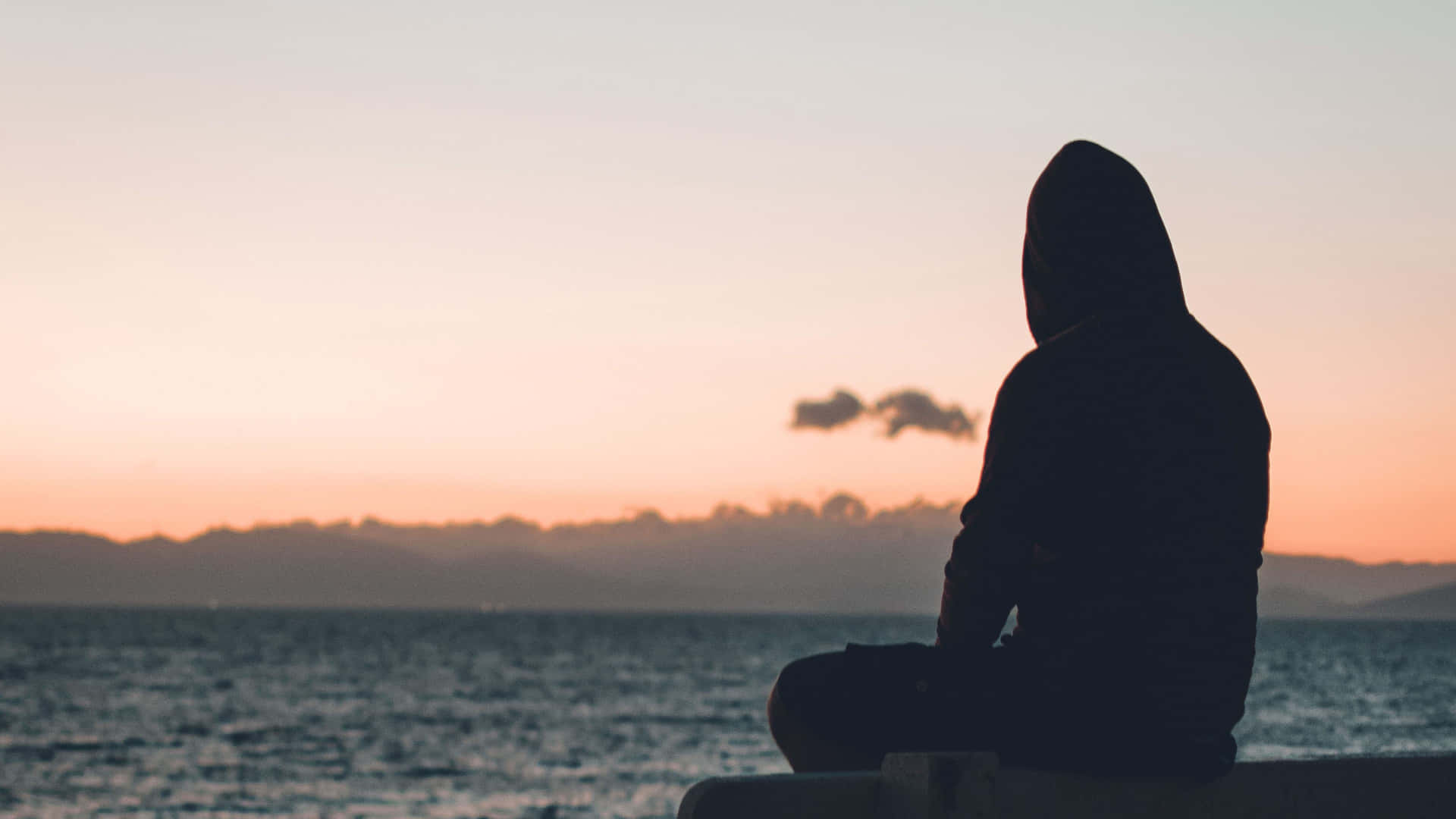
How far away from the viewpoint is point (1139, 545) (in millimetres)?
2275

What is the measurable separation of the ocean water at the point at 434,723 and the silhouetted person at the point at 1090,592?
318 centimetres

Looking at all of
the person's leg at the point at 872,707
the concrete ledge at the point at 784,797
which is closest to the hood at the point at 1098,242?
the person's leg at the point at 872,707

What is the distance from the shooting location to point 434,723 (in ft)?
135

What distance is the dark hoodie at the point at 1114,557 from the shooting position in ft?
7.39

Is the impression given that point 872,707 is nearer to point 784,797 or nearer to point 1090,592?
point 1090,592

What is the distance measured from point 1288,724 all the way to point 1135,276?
45.8 metres

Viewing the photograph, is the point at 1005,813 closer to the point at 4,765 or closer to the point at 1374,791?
the point at 1374,791

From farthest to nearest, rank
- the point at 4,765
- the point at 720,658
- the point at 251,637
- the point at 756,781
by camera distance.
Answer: the point at 251,637 → the point at 720,658 → the point at 4,765 → the point at 756,781

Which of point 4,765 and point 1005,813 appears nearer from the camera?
point 1005,813

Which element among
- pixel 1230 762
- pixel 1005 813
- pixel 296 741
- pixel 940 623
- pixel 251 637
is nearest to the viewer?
pixel 1005 813

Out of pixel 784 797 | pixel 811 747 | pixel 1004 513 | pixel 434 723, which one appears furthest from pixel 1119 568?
pixel 434 723

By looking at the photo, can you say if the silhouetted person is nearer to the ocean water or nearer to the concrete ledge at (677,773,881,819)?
the concrete ledge at (677,773,881,819)

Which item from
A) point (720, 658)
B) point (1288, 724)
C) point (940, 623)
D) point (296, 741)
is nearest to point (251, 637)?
point (720, 658)

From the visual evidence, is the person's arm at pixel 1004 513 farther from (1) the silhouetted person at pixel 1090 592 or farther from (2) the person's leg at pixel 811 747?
(2) the person's leg at pixel 811 747
